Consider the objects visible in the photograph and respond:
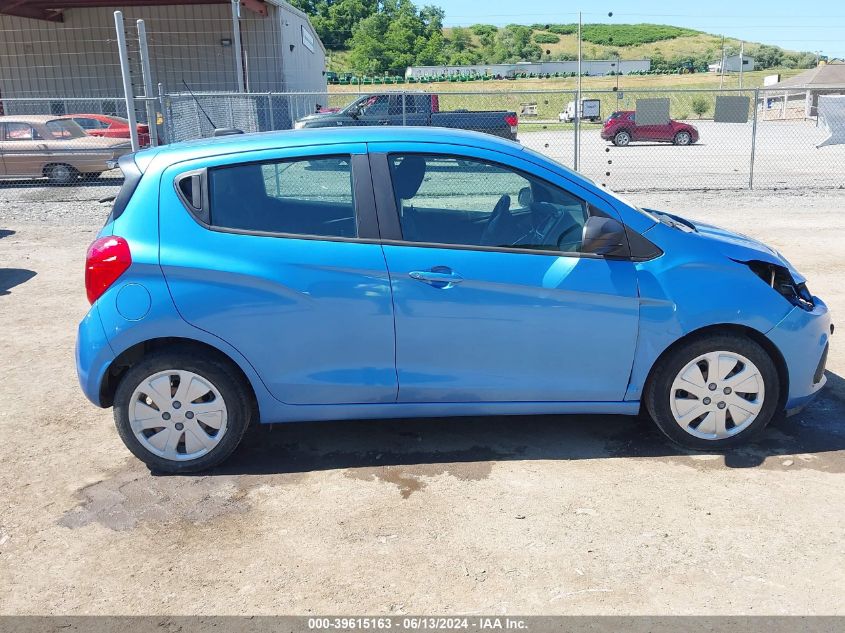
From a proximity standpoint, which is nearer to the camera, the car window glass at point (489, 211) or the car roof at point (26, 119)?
the car window glass at point (489, 211)

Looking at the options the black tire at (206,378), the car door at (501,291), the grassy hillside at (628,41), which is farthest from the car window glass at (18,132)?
the grassy hillside at (628,41)

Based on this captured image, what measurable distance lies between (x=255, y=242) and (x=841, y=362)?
431 cm

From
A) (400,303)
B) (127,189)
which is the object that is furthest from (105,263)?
(400,303)

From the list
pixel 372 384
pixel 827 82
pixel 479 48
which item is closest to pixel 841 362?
pixel 372 384

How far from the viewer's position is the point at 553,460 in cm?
418

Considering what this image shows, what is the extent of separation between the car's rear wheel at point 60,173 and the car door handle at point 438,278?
14837mm

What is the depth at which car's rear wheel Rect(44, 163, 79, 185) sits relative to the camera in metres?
16.3

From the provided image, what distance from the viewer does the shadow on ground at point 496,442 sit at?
420 centimetres

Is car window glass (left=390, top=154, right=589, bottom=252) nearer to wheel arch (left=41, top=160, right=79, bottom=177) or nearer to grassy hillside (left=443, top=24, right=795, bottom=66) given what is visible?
wheel arch (left=41, top=160, right=79, bottom=177)

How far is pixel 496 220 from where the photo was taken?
4184mm

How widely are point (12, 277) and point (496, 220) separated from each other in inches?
259

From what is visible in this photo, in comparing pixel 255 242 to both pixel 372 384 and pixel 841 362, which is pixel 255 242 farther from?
pixel 841 362

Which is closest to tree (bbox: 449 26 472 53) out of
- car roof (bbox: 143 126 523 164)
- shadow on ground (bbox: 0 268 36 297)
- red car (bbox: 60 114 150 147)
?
red car (bbox: 60 114 150 147)

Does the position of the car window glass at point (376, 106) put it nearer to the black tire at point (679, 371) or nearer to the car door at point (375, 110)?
the car door at point (375, 110)
